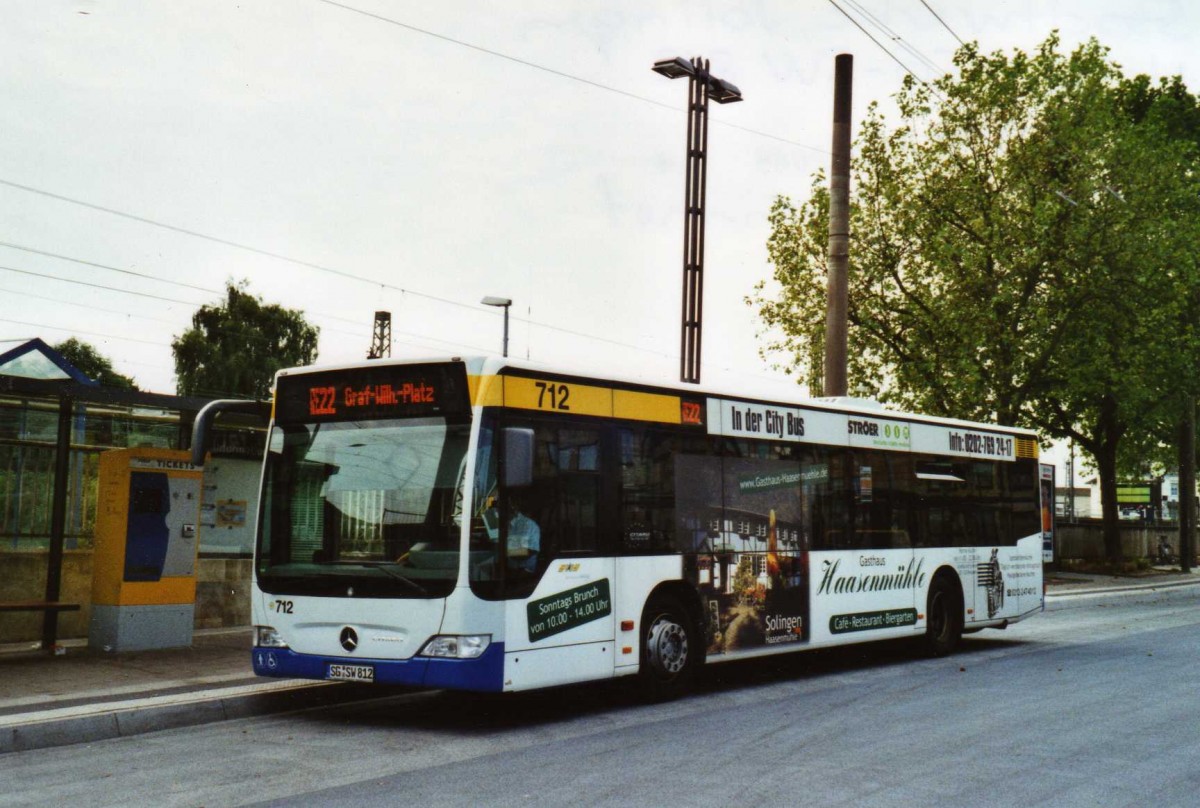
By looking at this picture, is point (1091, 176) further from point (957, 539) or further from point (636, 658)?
Answer: point (636, 658)

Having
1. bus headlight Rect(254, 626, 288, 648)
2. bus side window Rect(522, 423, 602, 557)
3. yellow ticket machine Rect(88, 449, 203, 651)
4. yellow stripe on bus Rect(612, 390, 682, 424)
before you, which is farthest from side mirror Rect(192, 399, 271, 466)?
yellow stripe on bus Rect(612, 390, 682, 424)

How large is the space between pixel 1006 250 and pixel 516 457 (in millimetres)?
25504

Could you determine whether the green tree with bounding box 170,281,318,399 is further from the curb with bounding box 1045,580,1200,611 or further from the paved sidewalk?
the paved sidewalk

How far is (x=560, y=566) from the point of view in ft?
31.9

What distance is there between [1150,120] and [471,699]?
33132mm

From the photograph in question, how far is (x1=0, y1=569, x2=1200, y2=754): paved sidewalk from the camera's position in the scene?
28.4 ft

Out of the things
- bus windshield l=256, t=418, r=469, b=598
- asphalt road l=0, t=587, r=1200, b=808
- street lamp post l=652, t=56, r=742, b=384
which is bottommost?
asphalt road l=0, t=587, r=1200, b=808

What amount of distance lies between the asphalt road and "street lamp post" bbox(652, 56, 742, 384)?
6.72m

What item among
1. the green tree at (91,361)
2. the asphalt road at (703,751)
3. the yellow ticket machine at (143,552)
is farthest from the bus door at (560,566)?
the green tree at (91,361)

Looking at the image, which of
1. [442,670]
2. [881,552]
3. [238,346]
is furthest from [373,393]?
[238,346]

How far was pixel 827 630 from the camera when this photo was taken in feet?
42.4

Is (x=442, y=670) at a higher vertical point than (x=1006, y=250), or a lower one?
lower

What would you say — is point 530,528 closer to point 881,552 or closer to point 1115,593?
point 881,552

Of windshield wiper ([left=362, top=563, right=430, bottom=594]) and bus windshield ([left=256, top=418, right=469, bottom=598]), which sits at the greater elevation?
bus windshield ([left=256, top=418, right=469, bottom=598])
